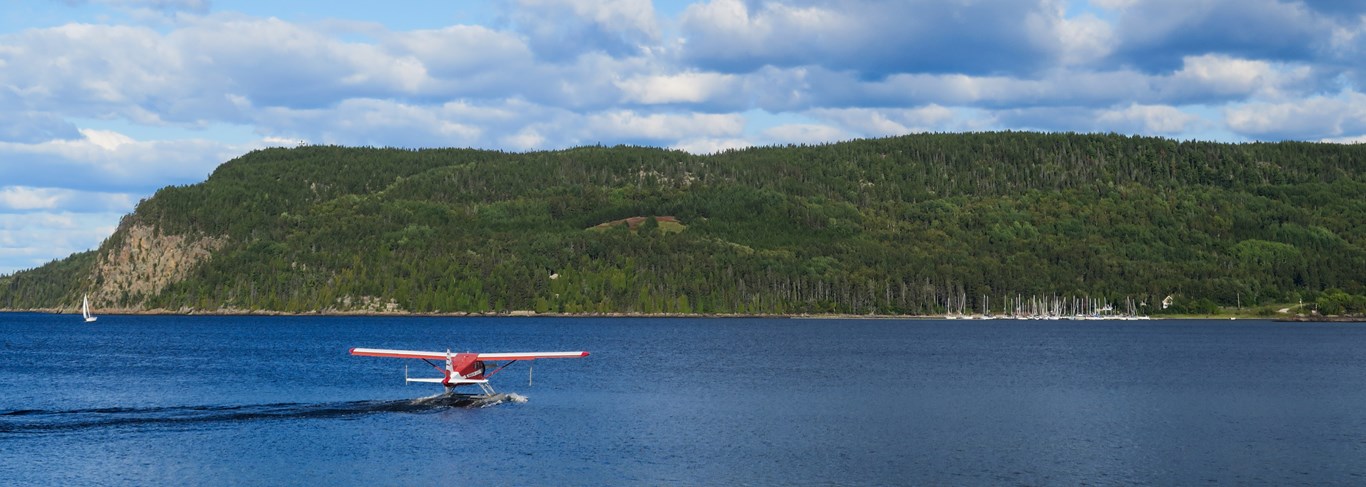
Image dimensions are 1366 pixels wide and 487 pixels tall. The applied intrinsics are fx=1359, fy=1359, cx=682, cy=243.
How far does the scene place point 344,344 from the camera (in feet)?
598

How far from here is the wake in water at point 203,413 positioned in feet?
249

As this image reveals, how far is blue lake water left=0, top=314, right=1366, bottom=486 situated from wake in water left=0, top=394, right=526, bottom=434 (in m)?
0.27

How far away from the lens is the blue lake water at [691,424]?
6200 centimetres

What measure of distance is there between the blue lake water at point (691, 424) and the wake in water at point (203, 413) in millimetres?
271

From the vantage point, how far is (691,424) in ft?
262

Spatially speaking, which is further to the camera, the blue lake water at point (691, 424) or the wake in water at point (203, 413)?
the wake in water at point (203, 413)

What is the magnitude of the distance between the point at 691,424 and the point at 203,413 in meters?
29.6

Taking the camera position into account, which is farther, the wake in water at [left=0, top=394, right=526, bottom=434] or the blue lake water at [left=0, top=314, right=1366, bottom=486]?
the wake in water at [left=0, top=394, right=526, bottom=434]

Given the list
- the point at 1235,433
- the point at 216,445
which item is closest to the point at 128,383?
the point at 216,445

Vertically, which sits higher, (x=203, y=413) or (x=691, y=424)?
(x=203, y=413)

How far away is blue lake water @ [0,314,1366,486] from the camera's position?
62000mm

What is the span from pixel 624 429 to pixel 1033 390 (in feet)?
137

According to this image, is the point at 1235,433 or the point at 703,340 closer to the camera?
the point at 1235,433

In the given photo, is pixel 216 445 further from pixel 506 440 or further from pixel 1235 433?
pixel 1235 433
